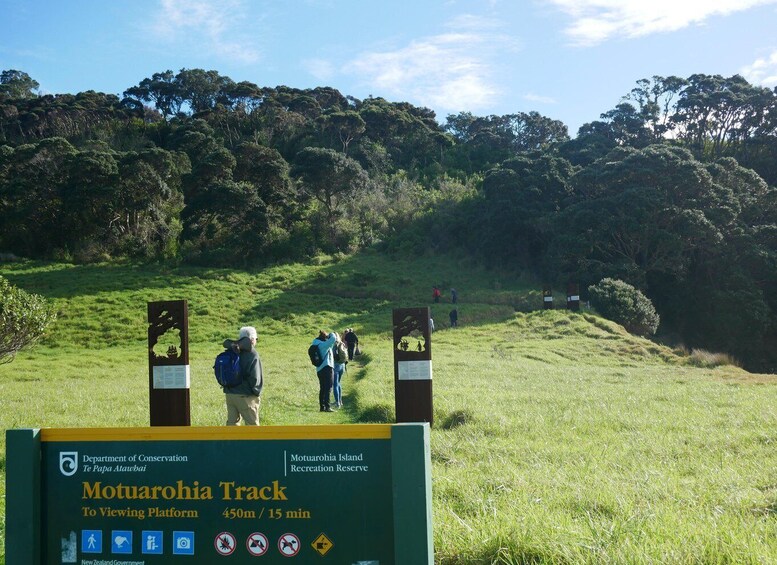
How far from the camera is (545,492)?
5871 millimetres

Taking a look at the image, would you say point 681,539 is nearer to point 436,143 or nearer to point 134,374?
point 134,374

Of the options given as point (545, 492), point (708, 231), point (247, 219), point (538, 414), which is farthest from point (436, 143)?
point (545, 492)

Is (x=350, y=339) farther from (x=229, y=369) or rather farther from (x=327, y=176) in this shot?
(x=327, y=176)

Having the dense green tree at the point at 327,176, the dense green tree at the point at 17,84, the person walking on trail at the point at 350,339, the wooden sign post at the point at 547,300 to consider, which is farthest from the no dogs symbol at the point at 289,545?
the dense green tree at the point at 17,84

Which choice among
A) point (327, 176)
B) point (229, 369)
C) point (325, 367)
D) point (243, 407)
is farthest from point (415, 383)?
point (327, 176)

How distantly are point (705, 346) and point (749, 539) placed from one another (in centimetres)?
4465

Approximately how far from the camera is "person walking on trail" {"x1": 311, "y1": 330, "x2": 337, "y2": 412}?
1349cm

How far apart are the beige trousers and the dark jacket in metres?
0.07

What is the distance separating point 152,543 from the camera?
348cm

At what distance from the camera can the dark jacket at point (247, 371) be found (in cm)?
870

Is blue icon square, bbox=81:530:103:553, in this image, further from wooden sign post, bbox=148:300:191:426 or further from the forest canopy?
the forest canopy

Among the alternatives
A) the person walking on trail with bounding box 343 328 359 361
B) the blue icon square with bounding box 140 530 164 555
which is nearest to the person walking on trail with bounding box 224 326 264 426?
the blue icon square with bounding box 140 530 164 555

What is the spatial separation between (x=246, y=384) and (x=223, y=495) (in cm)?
544

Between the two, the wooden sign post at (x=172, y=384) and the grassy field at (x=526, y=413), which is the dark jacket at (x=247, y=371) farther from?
the grassy field at (x=526, y=413)
